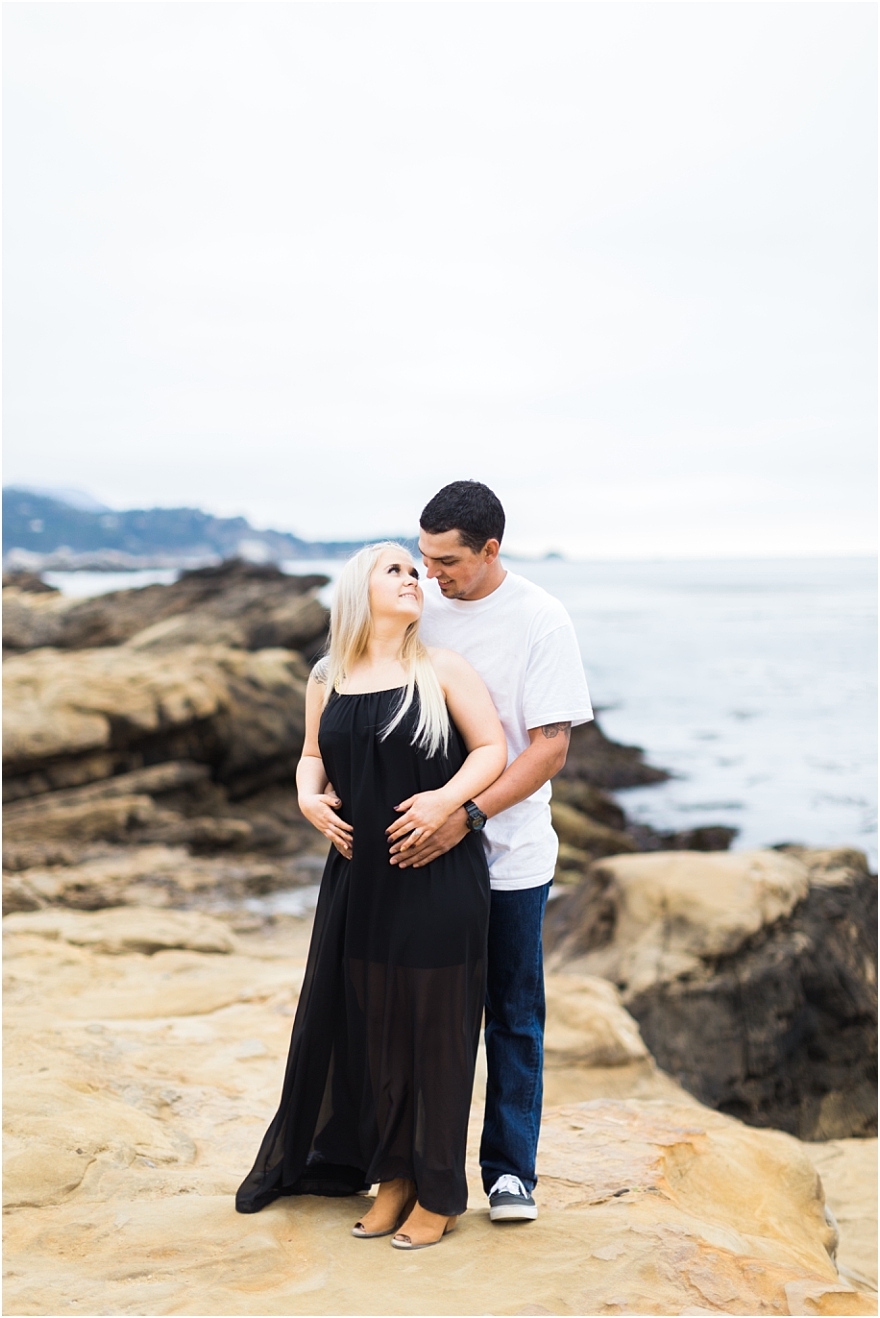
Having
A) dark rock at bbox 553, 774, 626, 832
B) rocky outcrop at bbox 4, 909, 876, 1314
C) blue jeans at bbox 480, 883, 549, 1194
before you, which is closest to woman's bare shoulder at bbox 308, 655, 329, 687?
blue jeans at bbox 480, 883, 549, 1194

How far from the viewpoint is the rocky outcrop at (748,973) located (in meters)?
6.95

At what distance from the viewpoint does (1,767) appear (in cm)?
1073

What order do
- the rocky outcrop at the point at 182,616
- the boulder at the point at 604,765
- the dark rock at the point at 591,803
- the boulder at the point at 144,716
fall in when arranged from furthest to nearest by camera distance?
the boulder at the point at 604,765 → the rocky outcrop at the point at 182,616 → the dark rock at the point at 591,803 → the boulder at the point at 144,716

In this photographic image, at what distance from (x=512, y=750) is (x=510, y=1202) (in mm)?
1406

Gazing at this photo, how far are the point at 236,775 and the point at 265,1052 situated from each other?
804 centimetres

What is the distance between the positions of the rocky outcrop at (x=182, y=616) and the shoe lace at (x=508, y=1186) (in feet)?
50.6

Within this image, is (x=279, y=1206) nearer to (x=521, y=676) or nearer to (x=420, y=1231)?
(x=420, y=1231)

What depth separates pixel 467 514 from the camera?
124 inches

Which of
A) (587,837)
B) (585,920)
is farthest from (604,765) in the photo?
(585,920)

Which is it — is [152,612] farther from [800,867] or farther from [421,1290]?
[421,1290]

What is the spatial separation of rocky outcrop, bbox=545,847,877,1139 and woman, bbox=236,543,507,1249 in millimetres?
4183

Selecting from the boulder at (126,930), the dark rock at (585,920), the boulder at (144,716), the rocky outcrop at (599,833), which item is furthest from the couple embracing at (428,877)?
the rocky outcrop at (599,833)

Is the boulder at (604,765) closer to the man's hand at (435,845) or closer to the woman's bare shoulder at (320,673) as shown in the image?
the woman's bare shoulder at (320,673)

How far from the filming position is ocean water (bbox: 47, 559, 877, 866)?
1852 cm
